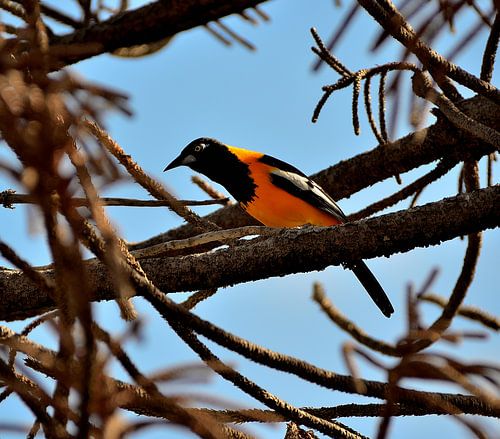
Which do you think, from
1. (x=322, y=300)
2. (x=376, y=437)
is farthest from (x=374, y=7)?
(x=376, y=437)

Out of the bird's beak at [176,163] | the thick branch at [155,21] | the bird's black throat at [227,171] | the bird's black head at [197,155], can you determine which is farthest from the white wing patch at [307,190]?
the thick branch at [155,21]

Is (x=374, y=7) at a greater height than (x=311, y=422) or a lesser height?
greater

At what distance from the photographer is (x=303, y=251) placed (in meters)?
2.68

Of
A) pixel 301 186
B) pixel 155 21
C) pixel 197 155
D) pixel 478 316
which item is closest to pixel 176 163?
pixel 197 155

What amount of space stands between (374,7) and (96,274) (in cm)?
138

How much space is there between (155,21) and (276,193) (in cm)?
376

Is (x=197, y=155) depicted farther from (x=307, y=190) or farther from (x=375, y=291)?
(x=375, y=291)

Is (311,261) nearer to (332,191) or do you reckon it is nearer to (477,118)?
(477,118)

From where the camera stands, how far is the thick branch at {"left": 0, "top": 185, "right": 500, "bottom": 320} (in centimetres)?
256

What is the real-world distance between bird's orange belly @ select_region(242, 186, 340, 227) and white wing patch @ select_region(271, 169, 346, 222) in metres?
0.06

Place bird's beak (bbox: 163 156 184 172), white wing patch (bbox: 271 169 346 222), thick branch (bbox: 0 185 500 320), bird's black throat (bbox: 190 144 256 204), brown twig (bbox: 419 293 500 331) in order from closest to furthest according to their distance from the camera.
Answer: thick branch (bbox: 0 185 500 320) → brown twig (bbox: 419 293 500 331) → white wing patch (bbox: 271 169 346 222) → bird's black throat (bbox: 190 144 256 204) → bird's beak (bbox: 163 156 184 172)

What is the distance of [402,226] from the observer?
258 centimetres

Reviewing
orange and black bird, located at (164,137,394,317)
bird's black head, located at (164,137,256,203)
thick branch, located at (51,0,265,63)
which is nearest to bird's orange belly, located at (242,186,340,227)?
orange and black bird, located at (164,137,394,317)

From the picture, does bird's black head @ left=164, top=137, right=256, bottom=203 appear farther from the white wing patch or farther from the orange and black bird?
the white wing patch
